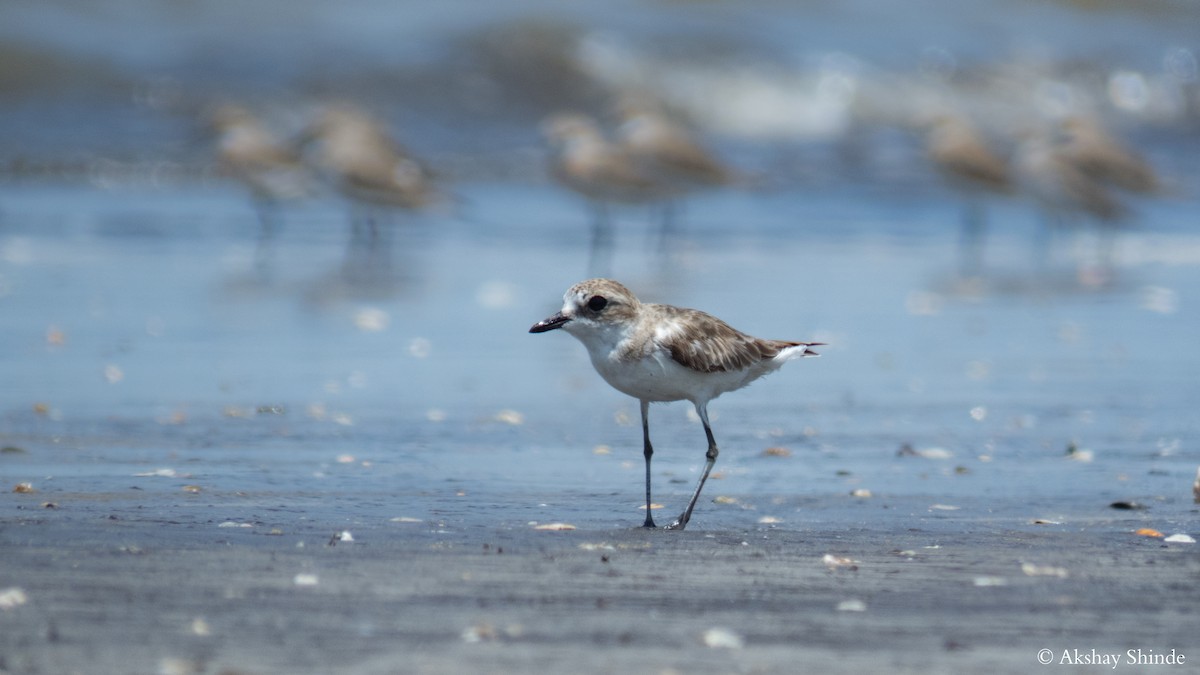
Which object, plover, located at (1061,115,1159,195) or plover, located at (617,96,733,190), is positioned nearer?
plover, located at (617,96,733,190)

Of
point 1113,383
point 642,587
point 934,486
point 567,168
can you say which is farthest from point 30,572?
point 567,168

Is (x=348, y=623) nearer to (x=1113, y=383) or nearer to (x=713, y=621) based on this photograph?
(x=713, y=621)

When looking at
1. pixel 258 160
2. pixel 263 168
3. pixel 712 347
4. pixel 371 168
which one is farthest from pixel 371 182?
pixel 712 347

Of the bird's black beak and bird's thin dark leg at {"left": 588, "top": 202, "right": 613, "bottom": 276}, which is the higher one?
bird's thin dark leg at {"left": 588, "top": 202, "right": 613, "bottom": 276}

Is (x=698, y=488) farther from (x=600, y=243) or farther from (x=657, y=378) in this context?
(x=600, y=243)

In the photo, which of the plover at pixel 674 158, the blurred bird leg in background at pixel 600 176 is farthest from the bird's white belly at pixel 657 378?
the plover at pixel 674 158

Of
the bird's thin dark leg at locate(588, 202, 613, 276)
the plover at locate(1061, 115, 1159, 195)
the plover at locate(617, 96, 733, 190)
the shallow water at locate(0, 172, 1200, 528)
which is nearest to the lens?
the shallow water at locate(0, 172, 1200, 528)

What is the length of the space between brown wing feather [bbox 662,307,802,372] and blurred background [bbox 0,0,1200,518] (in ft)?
2.44

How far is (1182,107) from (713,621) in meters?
27.7

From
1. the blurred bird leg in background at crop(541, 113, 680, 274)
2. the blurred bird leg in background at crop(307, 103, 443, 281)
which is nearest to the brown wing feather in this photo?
the blurred bird leg in background at crop(307, 103, 443, 281)

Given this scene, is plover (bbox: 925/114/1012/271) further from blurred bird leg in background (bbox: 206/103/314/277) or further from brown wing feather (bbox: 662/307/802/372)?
brown wing feather (bbox: 662/307/802/372)

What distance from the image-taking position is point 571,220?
1777 centimetres

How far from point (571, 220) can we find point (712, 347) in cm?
1189

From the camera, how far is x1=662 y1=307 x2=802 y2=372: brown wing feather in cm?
582
